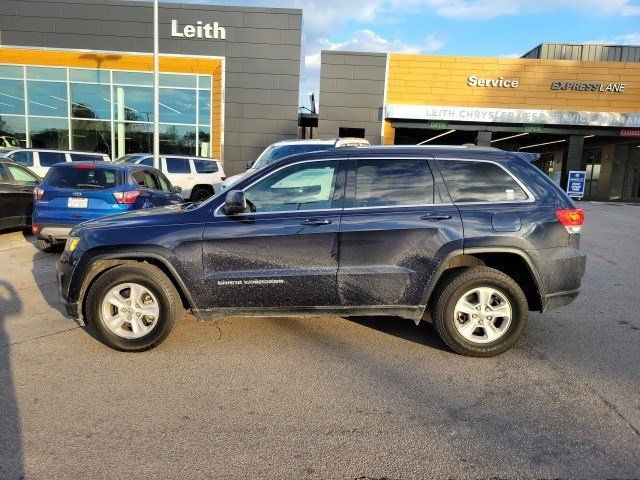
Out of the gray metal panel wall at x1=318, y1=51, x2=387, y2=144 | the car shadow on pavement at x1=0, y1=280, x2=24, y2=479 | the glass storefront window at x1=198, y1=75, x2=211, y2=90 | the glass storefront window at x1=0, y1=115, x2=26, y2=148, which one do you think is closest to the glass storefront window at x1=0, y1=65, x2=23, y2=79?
the glass storefront window at x1=0, y1=115, x2=26, y2=148

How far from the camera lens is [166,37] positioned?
71.2 feet

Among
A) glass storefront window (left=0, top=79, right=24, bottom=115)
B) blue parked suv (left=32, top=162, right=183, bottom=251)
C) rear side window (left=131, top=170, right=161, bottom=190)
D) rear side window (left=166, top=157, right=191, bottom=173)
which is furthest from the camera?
glass storefront window (left=0, top=79, right=24, bottom=115)

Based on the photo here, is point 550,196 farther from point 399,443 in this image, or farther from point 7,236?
point 7,236

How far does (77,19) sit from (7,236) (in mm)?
15862

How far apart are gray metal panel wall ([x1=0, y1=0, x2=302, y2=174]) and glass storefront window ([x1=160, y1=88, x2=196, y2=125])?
5.50 ft

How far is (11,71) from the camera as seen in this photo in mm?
22109

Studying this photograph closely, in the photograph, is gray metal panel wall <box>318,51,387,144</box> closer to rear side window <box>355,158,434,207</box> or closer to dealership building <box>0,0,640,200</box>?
dealership building <box>0,0,640,200</box>

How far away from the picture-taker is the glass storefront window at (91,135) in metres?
22.4

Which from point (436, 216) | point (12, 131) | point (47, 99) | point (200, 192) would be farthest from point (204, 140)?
point (436, 216)

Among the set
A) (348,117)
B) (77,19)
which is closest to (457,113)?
(348,117)

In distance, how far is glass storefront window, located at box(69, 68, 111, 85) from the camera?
2206 cm

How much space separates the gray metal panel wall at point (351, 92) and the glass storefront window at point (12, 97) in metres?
13.8

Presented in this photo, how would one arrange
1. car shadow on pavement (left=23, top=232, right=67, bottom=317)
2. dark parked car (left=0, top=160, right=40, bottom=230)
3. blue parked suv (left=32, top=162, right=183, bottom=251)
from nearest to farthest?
car shadow on pavement (left=23, top=232, right=67, bottom=317), blue parked suv (left=32, top=162, right=183, bottom=251), dark parked car (left=0, top=160, right=40, bottom=230)

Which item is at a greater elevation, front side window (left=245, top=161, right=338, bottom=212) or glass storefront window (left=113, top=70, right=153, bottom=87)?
glass storefront window (left=113, top=70, right=153, bottom=87)
